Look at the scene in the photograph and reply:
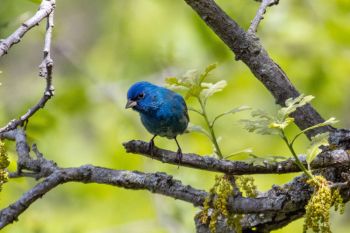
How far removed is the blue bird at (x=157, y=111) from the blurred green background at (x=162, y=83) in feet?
1.90

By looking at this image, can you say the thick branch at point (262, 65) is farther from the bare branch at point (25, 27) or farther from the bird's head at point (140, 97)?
the bird's head at point (140, 97)

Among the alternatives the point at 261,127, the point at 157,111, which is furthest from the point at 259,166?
the point at 157,111

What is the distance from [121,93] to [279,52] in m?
1.64

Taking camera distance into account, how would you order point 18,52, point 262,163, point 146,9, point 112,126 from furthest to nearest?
point 18,52, point 112,126, point 146,9, point 262,163

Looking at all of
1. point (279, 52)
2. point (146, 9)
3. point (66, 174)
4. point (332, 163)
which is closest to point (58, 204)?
point (146, 9)

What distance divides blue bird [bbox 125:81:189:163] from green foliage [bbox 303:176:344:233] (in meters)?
2.07

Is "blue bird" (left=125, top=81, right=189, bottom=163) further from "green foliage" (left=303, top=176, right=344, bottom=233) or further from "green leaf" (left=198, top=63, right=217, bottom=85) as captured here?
"green foliage" (left=303, top=176, right=344, bottom=233)

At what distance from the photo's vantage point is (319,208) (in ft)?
8.21

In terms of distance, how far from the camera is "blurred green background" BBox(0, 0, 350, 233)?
5.80 m

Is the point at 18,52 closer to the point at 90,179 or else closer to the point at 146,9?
the point at 146,9

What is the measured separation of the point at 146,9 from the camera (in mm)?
6582

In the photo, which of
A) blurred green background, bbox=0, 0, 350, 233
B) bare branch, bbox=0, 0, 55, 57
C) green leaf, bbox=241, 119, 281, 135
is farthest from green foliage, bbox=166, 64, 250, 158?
blurred green background, bbox=0, 0, 350, 233

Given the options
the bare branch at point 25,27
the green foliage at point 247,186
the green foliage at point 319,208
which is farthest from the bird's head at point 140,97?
the green foliage at point 319,208

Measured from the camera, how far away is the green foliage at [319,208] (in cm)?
249
